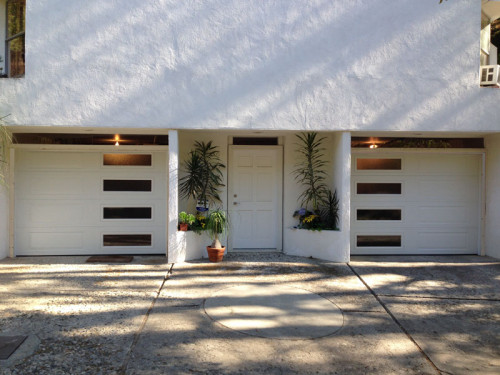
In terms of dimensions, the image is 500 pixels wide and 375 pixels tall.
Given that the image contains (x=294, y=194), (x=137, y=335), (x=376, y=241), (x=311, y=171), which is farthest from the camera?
(x=376, y=241)

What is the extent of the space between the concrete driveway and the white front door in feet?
3.16

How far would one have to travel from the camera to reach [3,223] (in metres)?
7.26

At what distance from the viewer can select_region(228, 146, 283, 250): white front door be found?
8.05 metres

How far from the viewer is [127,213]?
7809 millimetres

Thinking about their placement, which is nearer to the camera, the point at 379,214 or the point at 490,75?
the point at 490,75

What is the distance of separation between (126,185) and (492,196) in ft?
23.3

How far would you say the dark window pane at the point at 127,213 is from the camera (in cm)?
778

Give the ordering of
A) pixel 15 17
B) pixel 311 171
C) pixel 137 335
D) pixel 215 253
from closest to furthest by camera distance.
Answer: pixel 137 335
pixel 215 253
pixel 15 17
pixel 311 171

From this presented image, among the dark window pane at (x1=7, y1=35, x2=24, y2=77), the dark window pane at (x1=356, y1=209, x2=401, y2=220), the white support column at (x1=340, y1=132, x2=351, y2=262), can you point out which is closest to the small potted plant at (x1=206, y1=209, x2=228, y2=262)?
the white support column at (x1=340, y1=132, x2=351, y2=262)

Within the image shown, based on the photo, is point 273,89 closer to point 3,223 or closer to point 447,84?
point 447,84

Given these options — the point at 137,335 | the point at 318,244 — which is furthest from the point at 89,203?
the point at 318,244

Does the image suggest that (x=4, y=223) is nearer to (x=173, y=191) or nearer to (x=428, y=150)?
(x=173, y=191)

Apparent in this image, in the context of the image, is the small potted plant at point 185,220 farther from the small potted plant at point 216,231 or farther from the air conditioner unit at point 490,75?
the air conditioner unit at point 490,75

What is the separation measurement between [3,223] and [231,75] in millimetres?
4875
